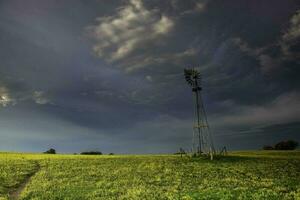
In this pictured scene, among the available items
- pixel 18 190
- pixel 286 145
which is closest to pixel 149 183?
pixel 18 190

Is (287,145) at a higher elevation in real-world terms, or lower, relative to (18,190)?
higher

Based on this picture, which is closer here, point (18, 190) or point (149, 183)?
point (18, 190)

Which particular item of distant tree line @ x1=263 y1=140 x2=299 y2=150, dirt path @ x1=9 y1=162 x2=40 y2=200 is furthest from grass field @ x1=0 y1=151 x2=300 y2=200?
distant tree line @ x1=263 y1=140 x2=299 y2=150

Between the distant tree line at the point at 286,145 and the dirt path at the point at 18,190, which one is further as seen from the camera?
the distant tree line at the point at 286,145

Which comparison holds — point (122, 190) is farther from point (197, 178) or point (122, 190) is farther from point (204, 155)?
point (204, 155)

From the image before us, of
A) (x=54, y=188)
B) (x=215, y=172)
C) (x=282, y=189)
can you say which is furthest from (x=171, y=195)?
(x=215, y=172)

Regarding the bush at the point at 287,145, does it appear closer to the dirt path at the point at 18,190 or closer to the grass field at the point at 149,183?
the grass field at the point at 149,183

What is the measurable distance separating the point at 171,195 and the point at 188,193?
1.98 metres

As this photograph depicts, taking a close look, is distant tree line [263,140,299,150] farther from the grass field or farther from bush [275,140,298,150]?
the grass field

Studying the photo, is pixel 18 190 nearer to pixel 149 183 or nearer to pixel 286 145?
pixel 149 183

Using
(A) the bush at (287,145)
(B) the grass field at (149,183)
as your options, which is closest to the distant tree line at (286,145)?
(A) the bush at (287,145)

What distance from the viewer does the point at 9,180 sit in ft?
181

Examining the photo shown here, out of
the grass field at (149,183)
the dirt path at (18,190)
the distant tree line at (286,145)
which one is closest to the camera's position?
the grass field at (149,183)

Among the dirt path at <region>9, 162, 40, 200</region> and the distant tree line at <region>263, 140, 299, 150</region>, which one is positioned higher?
the distant tree line at <region>263, 140, 299, 150</region>
